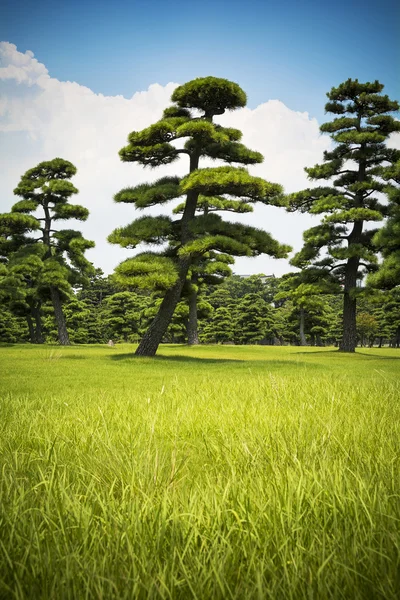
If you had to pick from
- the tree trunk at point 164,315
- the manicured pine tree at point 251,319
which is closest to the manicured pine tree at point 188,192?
the tree trunk at point 164,315

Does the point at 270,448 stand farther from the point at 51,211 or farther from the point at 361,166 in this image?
the point at 51,211

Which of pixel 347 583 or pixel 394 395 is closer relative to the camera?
pixel 347 583

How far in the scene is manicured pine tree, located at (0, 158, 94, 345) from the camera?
20.0 metres

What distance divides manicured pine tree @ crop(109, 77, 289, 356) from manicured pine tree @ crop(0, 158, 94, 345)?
872 cm

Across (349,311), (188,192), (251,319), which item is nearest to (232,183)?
(188,192)

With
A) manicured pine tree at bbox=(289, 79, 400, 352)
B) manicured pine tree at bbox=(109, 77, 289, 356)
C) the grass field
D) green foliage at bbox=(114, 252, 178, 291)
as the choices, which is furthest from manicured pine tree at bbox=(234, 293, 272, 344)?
the grass field

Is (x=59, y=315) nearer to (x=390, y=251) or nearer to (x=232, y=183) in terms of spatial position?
(x=232, y=183)

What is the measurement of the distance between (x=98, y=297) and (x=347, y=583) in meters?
48.0

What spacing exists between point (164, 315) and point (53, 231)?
1188cm

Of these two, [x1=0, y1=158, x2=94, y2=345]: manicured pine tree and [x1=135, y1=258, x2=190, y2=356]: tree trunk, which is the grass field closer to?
[x1=135, y1=258, x2=190, y2=356]: tree trunk

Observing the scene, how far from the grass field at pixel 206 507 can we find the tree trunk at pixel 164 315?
8229 mm

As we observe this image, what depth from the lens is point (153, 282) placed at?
1064 cm

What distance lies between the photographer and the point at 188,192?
41.1 ft

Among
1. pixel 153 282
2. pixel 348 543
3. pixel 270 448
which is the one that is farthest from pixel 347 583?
pixel 153 282
